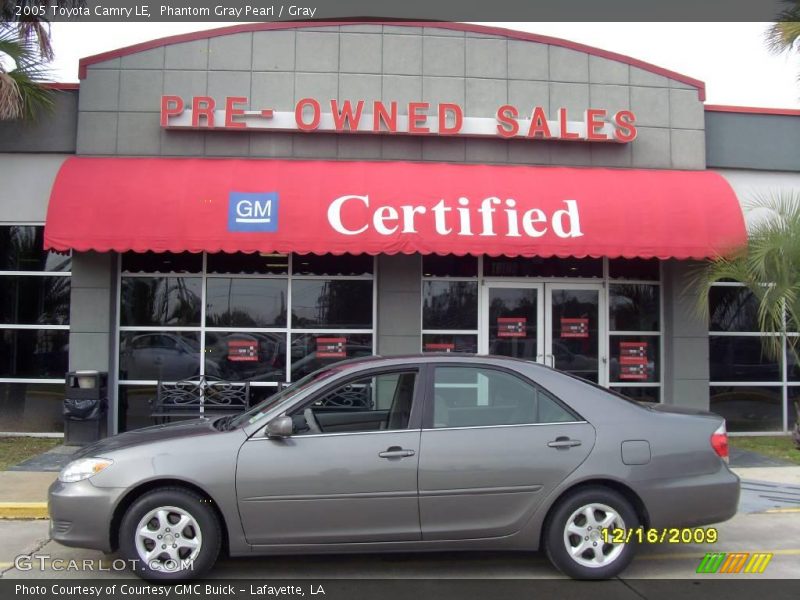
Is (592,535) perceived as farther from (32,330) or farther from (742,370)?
(32,330)

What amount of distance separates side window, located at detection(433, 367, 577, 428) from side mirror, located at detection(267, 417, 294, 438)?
40.8 inches

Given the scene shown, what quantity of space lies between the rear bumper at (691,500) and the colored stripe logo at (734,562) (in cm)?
54

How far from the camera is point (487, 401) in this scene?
17.4 ft

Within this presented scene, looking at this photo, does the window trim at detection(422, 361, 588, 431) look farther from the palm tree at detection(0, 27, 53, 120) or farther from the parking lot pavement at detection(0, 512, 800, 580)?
the palm tree at detection(0, 27, 53, 120)

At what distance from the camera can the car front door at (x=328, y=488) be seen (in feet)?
16.0

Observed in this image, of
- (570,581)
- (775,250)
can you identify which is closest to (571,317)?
(775,250)

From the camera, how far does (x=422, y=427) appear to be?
5.13 metres

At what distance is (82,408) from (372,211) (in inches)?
191

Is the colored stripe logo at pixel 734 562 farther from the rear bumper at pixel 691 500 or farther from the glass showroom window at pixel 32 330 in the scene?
the glass showroom window at pixel 32 330

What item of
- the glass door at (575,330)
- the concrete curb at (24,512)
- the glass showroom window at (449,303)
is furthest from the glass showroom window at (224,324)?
the concrete curb at (24,512)

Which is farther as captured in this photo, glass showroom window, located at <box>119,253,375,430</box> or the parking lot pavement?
glass showroom window, located at <box>119,253,375,430</box>

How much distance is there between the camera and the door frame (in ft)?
35.7

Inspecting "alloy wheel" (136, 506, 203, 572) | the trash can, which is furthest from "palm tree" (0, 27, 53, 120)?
"alloy wheel" (136, 506, 203, 572)
